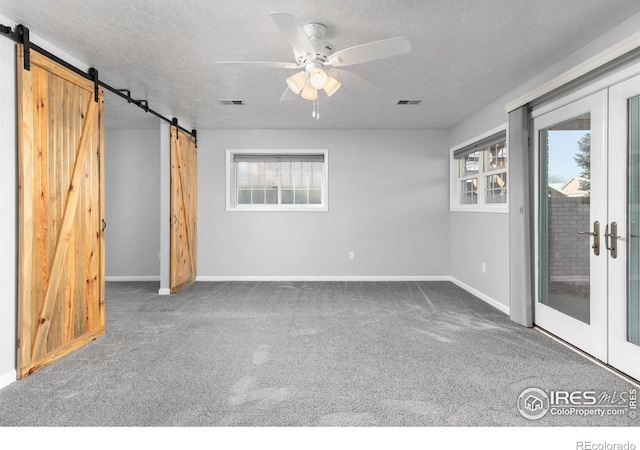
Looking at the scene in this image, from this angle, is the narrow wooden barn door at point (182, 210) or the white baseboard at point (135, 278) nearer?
the narrow wooden barn door at point (182, 210)

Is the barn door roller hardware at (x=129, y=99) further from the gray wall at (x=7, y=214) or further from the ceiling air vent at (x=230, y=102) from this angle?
the gray wall at (x=7, y=214)

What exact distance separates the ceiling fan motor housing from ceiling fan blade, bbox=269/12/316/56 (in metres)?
0.08

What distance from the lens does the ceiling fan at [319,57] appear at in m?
2.19

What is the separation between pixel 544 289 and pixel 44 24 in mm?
4518

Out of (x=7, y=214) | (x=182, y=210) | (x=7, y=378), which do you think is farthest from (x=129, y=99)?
(x=7, y=378)

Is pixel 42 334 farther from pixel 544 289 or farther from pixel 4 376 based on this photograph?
pixel 544 289

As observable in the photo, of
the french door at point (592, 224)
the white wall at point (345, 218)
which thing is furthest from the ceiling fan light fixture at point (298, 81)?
the white wall at point (345, 218)

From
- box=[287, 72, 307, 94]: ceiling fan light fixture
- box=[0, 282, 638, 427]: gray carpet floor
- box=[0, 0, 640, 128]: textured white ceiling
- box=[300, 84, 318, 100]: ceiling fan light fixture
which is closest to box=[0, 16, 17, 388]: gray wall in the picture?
box=[0, 282, 638, 427]: gray carpet floor

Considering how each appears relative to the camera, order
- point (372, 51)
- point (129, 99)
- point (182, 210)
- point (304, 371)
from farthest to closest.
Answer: point (182, 210), point (129, 99), point (304, 371), point (372, 51)

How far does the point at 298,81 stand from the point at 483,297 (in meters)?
3.62

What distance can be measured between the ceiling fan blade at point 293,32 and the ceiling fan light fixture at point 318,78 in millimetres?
109

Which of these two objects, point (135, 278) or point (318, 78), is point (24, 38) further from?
point (135, 278)

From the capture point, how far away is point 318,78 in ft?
8.23

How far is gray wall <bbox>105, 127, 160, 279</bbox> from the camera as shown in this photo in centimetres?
629
